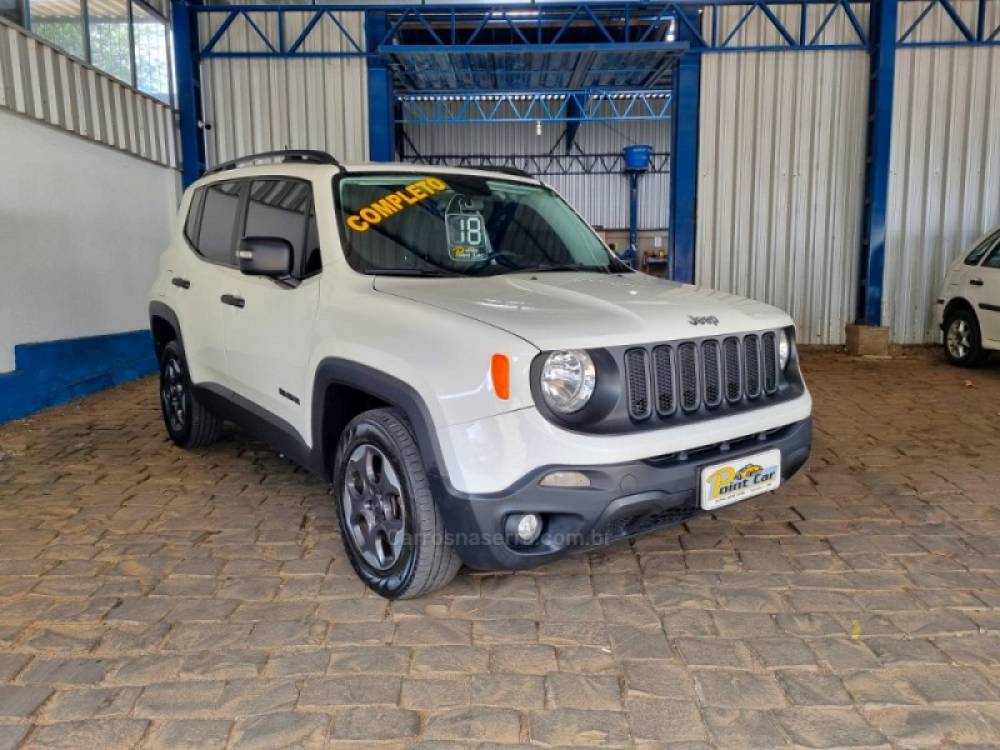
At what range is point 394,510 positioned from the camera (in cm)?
287

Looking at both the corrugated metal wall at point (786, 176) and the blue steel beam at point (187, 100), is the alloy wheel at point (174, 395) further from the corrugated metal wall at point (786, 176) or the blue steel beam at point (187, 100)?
the corrugated metal wall at point (786, 176)

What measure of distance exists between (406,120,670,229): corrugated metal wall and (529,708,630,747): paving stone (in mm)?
20798

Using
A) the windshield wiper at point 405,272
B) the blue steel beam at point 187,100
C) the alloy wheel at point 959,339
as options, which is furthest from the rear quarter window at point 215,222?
the alloy wheel at point 959,339

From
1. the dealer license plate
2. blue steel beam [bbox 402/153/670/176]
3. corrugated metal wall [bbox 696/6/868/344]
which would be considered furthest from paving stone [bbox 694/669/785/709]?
blue steel beam [bbox 402/153/670/176]

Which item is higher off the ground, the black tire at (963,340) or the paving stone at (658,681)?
the black tire at (963,340)

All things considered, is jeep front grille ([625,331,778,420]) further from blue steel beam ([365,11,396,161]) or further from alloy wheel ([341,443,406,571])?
blue steel beam ([365,11,396,161])

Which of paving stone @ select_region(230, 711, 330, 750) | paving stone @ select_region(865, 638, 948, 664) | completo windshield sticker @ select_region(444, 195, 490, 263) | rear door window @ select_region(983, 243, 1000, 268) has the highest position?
completo windshield sticker @ select_region(444, 195, 490, 263)

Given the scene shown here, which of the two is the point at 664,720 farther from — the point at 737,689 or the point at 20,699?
the point at 20,699

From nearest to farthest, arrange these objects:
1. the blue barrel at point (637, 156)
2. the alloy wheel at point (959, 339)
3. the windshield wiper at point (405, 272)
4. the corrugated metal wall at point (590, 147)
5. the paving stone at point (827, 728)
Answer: the paving stone at point (827, 728)
the windshield wiper at point (405, 272)
the alloy wheel at point (959, 339)
the blue barrel at point (637, 156)
the corrugated metal wall at point (590, 147)

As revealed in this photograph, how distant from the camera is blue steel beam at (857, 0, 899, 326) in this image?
10.1 metres

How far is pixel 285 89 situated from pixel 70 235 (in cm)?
443

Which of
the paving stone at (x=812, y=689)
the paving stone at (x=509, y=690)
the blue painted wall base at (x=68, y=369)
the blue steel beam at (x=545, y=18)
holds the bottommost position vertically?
the paving stone at (x=509, y=690)

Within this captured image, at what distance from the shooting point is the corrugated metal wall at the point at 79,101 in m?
6.45

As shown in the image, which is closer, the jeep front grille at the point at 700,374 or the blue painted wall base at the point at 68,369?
the jeep front grille at the point at 700,374
